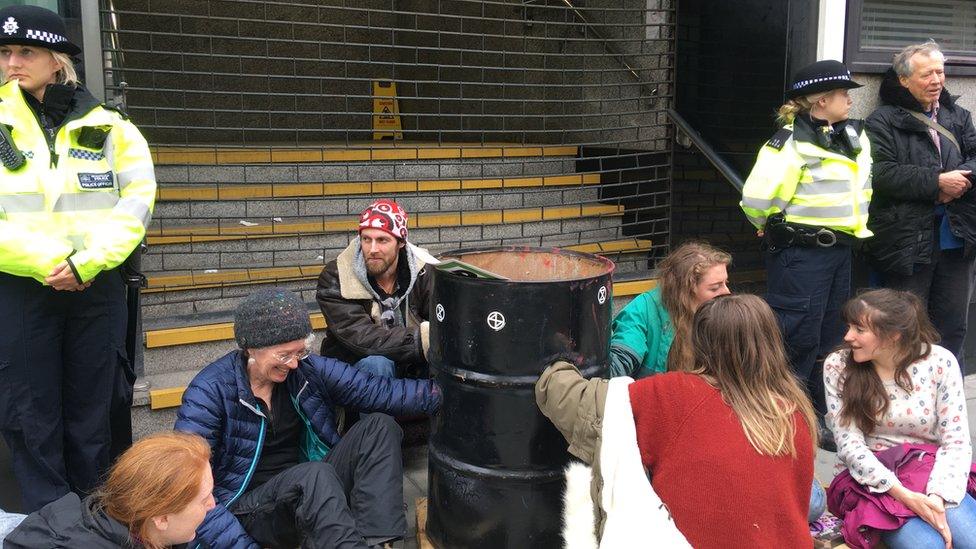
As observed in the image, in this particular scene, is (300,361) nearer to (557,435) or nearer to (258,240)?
(557,435)

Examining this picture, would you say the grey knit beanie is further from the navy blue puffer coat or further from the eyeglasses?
the navy blue puffer coat

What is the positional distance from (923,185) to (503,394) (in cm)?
294

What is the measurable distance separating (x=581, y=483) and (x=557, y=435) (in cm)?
31

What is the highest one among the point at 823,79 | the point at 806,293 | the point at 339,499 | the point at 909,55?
the point at 909,55

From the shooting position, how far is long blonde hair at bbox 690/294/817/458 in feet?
7.68

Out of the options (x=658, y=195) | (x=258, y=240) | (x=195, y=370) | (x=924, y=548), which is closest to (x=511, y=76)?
(x=658, y=195)

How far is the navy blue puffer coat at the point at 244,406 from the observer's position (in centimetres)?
283

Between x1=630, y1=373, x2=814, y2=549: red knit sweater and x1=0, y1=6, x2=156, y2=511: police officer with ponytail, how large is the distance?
6.51 ft

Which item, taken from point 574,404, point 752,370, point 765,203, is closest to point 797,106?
point 765,203

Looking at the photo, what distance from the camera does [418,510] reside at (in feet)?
11.3

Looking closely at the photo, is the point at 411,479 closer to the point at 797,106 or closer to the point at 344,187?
the point at 344,187

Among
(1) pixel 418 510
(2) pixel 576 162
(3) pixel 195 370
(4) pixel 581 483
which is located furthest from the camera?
(2) pixel 576 162

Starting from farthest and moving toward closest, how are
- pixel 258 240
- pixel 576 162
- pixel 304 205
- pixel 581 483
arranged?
pixel 576 162, pixel 304 205, pixel 258 240, pixel 581 483

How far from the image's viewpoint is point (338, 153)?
5859 millimetres
